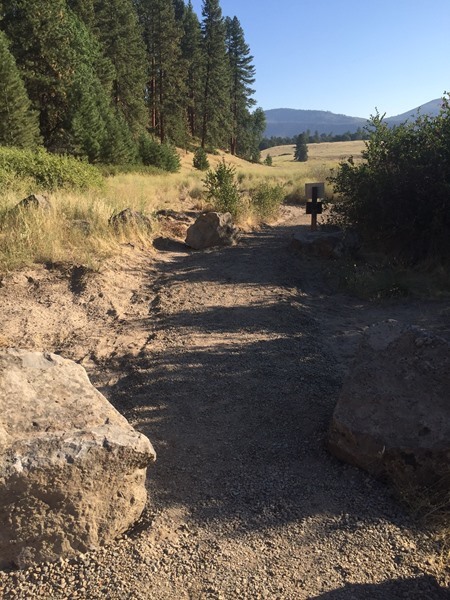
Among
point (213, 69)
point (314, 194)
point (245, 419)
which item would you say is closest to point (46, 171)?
point (314, 194)

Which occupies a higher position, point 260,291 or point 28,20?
point 28,20

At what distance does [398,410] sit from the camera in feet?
10.8

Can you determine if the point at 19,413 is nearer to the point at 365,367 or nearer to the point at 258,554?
the point at 258,554

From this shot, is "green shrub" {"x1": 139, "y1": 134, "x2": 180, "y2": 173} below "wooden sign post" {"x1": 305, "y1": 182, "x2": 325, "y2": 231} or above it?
above

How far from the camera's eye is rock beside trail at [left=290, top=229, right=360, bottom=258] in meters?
9.41

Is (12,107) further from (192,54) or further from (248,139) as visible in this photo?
(248,139)

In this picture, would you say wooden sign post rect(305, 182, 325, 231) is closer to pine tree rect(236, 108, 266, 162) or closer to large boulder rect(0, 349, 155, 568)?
large boulder rect(0, 349, 155, 568)

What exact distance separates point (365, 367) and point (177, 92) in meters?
47.2

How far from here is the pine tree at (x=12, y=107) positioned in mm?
19781

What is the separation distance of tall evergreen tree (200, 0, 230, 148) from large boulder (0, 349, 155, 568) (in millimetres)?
51366

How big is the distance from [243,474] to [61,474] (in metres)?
1.23

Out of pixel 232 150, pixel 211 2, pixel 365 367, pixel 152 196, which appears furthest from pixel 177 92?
pixel 365 367

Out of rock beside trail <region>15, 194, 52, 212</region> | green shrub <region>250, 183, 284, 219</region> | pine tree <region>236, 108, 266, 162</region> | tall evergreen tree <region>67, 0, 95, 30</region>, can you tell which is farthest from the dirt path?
pine tree <region>236, 108, 266, 162</region>

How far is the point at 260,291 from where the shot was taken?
7.27 metres
